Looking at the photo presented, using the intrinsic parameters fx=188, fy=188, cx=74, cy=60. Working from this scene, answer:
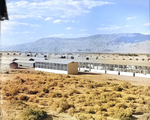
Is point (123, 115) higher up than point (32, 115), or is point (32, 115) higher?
point (32, 115)

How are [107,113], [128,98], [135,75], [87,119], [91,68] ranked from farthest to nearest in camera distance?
[91,68] < [135,75] < [128,98] < [107,113] < [87,119]

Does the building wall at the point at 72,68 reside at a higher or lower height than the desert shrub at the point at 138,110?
higher

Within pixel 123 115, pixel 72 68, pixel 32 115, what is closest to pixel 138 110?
pixel 123 115

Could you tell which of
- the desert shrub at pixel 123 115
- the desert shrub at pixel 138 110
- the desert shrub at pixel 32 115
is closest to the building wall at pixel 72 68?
the desert shrub at pixel 138 110

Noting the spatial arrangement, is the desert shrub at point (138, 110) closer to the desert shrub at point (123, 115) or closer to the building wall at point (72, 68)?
the desert shrub at point (123, 115)

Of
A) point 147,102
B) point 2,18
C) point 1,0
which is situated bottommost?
point 147,102

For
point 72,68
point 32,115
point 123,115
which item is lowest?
point 123,115

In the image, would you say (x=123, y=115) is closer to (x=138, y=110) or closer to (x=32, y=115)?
(x=138, y=110)

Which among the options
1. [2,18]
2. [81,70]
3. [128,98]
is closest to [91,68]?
[81,70]

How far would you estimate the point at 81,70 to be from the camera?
52219mm

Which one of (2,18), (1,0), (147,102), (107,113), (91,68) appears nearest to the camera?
(1,0)

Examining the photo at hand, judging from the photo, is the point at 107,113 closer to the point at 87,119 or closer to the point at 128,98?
the point at 87,119

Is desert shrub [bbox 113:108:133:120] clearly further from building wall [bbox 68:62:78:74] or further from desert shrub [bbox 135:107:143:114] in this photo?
building wall [bbox 68:62:78:74]

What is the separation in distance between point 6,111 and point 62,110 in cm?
435
